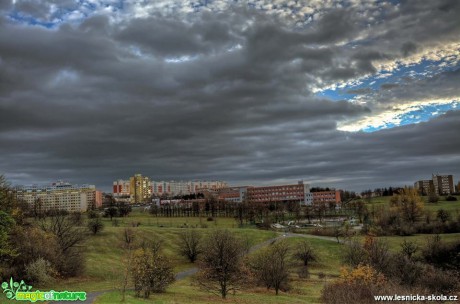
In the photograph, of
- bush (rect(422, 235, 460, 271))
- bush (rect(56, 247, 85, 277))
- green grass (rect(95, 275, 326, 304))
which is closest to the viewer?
green grass (rect(95, 275, 326, 304))

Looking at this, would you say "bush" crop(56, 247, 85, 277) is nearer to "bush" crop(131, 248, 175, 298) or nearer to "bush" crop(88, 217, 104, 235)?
"bush" crop(131, 248, 175, 298)

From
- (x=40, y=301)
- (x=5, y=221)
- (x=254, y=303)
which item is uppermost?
(x=5, y=221)

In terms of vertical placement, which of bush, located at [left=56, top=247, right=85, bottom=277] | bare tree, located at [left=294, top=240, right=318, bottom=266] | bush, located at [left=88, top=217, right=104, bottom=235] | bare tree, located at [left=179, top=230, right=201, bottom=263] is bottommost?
bare tree, located at [left=294, top=240, right=318, bottom=266]

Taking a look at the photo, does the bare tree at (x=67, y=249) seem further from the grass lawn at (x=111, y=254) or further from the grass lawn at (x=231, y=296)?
the grass lawn at (x=231, y=296)

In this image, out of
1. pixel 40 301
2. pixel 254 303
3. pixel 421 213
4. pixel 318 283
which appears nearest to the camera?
pixel 40 301

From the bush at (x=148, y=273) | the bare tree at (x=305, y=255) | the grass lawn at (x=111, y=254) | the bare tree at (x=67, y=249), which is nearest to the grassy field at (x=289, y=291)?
the bush at (x=148, y=273)

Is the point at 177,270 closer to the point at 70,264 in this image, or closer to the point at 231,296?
the point at 70,264

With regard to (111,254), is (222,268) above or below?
above

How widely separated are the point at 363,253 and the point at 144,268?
42393 millimetres

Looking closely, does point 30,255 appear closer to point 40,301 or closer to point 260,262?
point 40,301

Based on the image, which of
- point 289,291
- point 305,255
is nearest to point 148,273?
point 289,291

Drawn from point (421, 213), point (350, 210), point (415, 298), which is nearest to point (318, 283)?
point (415, 298)

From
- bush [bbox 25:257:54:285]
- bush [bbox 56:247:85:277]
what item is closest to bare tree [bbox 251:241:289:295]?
bush [bbox 56:247:85:277]

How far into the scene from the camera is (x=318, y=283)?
221 feet
